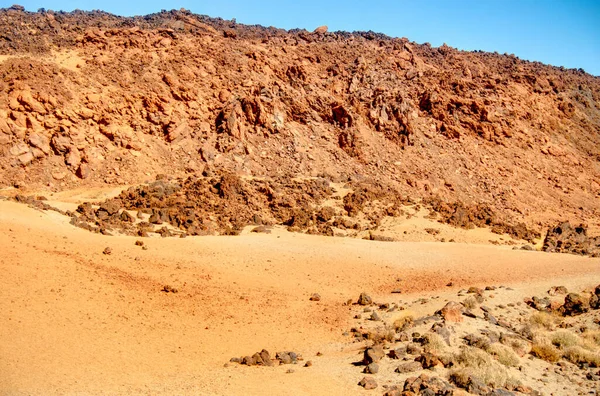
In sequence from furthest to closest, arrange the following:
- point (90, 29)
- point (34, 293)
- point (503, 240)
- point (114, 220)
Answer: point (90, 29) < point (503, 240) < point (114, 220) < point (34, 293)

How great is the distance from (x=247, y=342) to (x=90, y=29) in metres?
26.6

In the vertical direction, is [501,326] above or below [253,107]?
below

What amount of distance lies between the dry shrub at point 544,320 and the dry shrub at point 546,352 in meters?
1.60

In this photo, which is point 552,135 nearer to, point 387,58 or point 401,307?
point 387,58

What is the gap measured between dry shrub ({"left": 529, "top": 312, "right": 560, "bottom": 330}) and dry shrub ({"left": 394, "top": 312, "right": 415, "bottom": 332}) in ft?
9.29

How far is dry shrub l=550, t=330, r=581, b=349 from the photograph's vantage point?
10152mm

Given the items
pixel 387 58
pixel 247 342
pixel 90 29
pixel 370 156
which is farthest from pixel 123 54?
pixel 247 342

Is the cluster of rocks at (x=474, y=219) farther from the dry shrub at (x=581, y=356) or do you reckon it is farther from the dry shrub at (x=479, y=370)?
the dry shrub at (x=479, y=370)

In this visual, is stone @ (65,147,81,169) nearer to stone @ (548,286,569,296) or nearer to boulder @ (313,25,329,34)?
stone @ (548,286,569,296)

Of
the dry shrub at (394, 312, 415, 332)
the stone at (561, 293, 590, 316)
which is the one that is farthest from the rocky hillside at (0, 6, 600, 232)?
the stone at (561, 293, 590, 316)

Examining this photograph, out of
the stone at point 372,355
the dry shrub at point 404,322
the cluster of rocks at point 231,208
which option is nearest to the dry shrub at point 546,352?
the dry shrub at point 404,322

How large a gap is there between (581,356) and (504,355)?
159 centimetres

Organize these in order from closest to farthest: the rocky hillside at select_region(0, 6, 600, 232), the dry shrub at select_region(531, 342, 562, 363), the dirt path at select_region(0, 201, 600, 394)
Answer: the dirt path at select_region(0, 201, 600, 394) → the dry shrub at select_region(531, 342, 562, 363) → the rocky hillside at select_region(0, 6, 600, 232)

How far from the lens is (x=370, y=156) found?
28.0 metres
